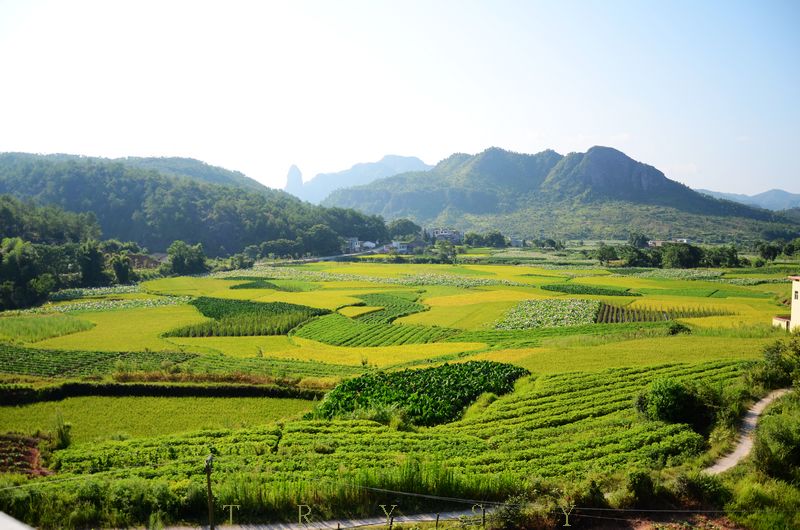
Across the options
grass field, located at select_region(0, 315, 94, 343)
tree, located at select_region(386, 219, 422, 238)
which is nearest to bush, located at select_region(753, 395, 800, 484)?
grass field, located at select_region(0, 315, 94, 343)

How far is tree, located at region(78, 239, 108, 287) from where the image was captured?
7556 centimetres

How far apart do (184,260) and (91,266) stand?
17.0 meters

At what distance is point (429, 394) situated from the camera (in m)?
23.3

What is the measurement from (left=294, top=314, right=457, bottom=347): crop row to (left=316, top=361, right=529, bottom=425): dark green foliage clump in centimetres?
1179

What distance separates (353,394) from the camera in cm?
2350

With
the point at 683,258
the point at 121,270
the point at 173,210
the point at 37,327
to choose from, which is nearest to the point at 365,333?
the point at 37,327

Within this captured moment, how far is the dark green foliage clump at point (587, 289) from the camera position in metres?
60.2

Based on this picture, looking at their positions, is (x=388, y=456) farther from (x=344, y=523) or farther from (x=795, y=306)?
(x=795, y=306)

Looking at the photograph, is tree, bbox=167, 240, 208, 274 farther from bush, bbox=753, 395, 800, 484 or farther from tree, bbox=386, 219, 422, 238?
bush, bbox=753, 395, 800, 484

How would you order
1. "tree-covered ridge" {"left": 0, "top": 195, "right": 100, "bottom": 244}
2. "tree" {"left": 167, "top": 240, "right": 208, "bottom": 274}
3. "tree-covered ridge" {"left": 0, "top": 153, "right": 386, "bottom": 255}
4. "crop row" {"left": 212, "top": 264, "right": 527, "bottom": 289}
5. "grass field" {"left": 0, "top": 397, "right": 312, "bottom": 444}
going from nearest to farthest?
"grass field" {"left": 0, "top": 397, "right": 312, "bottom": 444}
"crop row" {"left": 212, "top": 264, "right": 527, "bottom": 289}
"tree-covered ridge" {"left": 0, "top": 195, "right": 100, "bottom": 244}
"tree" {"left": 167, "top": 240, "right": 208, "bottom": 274}
"tree-covered ridge" {"left": 0, "top": 153, "right": 386, "bottom": 255}

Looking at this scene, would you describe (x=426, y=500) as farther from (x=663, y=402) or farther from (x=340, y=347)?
(x=340, y=347)

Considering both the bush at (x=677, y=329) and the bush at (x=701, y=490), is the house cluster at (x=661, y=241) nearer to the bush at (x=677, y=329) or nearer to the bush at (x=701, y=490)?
the bush at (x=677, y=329)

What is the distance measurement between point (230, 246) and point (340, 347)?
98.4 meters

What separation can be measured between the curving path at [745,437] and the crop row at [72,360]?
2612 cm
